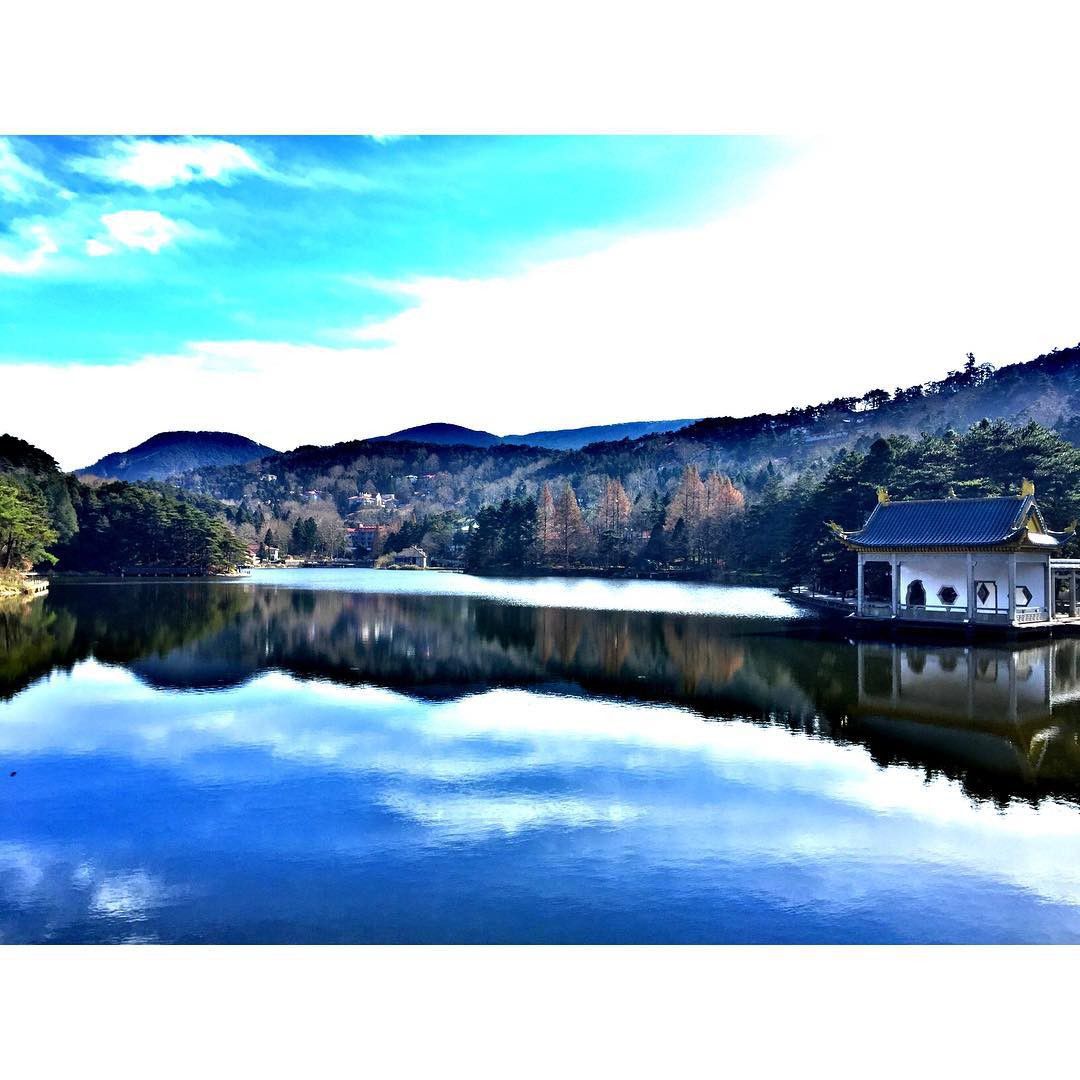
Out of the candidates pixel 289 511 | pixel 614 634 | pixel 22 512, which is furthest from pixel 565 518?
pixel 289 511

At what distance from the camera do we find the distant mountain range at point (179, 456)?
240 ft

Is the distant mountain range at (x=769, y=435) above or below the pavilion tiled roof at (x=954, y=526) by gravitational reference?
above

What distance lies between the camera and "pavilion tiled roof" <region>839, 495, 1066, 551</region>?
13086mm

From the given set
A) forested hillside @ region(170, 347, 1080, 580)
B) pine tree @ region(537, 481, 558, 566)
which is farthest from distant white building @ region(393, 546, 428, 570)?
pine tree @ region(537, 481, 558, 566)

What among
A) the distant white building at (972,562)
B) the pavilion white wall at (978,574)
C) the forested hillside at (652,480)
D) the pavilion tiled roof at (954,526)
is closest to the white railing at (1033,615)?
the distant white building at (972,562)

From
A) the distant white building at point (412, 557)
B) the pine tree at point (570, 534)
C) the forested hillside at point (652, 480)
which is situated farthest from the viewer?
the distant white building at point (412, 557)

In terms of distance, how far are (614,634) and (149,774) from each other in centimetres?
837

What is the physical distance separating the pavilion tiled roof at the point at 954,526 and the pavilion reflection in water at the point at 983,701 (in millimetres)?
2155

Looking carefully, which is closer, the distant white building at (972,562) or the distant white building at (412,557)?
the distant white building at (972,562)

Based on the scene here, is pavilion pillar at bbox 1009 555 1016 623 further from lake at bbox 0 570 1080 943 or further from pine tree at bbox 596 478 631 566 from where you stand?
pine tree at bbox 596 478 631 566

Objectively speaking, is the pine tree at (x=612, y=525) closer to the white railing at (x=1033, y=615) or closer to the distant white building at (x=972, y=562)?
the distant white building at (x=972, y=562)

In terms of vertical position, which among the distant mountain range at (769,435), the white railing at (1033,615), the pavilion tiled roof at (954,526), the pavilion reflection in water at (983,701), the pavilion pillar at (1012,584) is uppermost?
the distant mountain range at (769,435)

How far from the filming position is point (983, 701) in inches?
305

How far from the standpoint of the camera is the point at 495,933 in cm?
323
